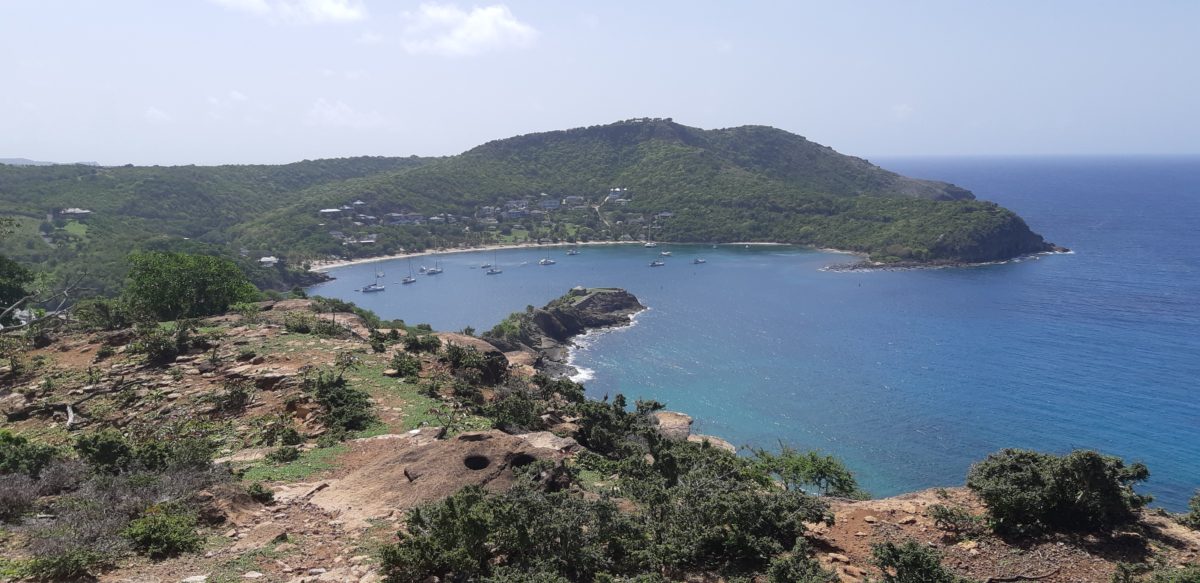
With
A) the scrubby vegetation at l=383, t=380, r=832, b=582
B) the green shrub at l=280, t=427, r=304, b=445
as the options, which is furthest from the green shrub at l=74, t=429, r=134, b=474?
the scrubby vegetation at l=383, t=380, r=832, b=582

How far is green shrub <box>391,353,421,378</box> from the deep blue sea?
2683cm

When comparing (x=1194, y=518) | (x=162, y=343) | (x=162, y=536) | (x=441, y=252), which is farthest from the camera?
(x=441, y=252)

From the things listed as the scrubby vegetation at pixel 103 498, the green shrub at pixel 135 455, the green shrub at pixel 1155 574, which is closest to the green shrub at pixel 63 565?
the scrubby vegetation at pixel 103 498

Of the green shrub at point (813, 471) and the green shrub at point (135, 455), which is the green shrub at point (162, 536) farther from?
the green shrub at point (813, 471)

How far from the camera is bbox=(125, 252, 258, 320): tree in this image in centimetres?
3453

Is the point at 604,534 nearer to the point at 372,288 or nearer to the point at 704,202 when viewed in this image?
the point at 372,288

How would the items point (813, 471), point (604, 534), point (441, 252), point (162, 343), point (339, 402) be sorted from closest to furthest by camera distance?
point (604, 534) → point (339, 402) → point (162, 343) → point (813, 471) → point (441, 252)

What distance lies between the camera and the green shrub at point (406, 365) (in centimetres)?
2364

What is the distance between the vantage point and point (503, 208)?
550ft

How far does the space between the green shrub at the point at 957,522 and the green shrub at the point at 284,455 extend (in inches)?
614

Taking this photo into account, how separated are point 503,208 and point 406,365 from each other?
482 ft

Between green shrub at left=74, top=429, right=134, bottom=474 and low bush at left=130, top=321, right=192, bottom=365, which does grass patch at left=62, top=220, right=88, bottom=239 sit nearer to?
low bush at left=130, top=321, right=192, bottom=365

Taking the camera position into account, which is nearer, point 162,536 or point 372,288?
point 162,536

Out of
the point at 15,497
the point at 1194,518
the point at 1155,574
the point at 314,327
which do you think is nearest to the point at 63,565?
the point at 15,497
